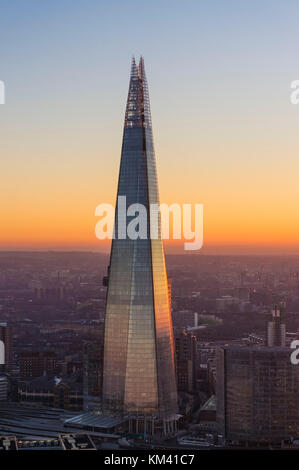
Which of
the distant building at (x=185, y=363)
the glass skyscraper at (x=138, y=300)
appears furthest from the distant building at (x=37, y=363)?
the glass skyscraper at (x=138, y=300)

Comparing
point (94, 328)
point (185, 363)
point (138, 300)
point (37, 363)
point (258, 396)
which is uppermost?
point (138, 300)

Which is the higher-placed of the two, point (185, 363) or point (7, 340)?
point (7, 340)

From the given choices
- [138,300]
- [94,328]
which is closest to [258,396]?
[138,300]

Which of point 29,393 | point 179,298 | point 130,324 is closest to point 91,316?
point 179,298

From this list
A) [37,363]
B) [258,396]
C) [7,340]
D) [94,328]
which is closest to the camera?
[258,396]

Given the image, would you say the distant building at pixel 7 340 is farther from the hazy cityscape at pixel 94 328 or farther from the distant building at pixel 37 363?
the distant building at pixel 37 363

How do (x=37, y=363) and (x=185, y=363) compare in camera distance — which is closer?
(x=185, y=363)

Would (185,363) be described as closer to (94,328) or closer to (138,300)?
(138,300)
